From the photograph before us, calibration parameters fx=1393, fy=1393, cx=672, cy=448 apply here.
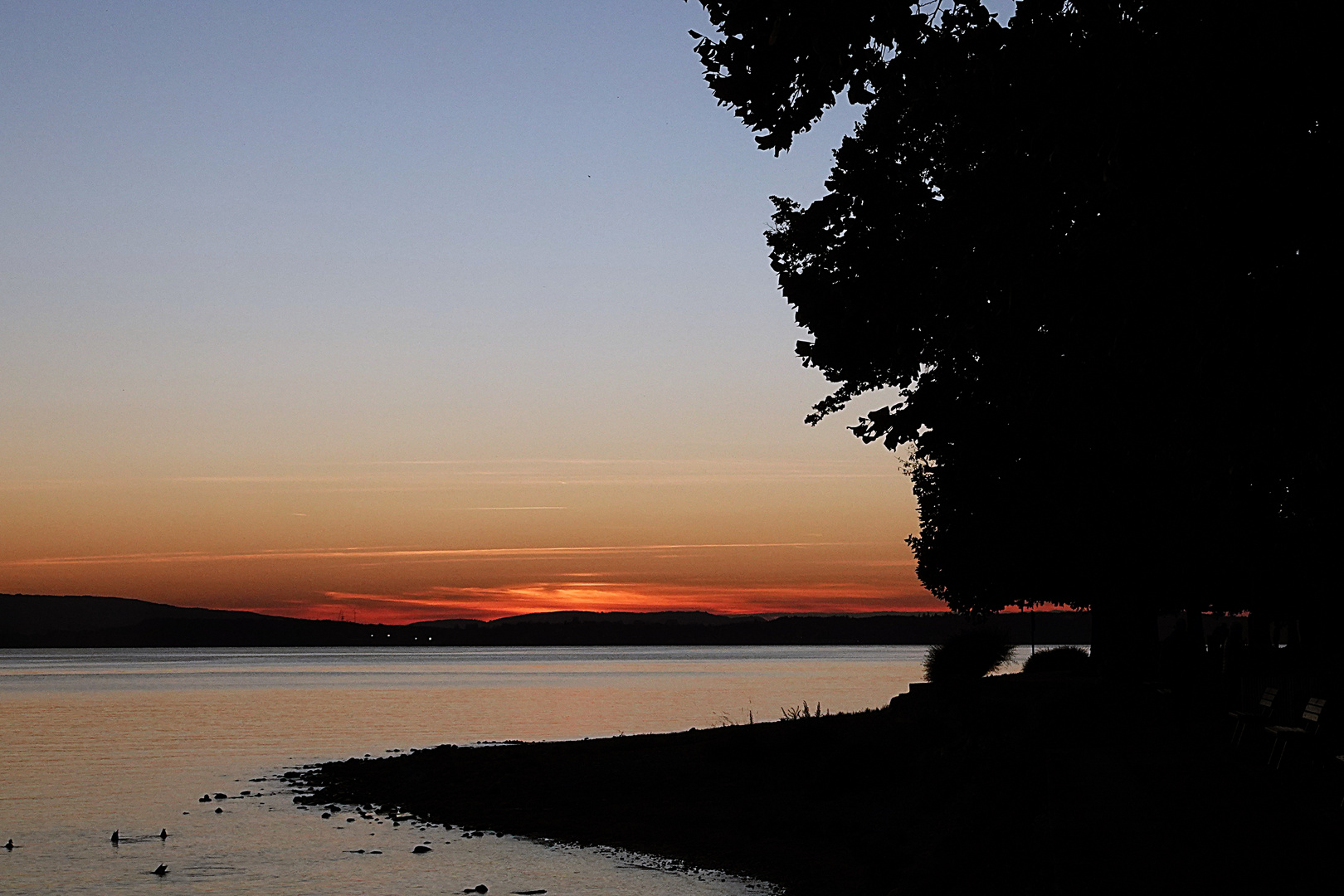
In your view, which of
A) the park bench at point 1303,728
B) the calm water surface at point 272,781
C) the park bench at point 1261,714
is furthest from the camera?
the calm water surface at point 272,781

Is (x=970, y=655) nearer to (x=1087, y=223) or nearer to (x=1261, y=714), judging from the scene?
(x=1261, y=714)

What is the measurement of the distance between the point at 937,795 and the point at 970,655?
2315 centimetres

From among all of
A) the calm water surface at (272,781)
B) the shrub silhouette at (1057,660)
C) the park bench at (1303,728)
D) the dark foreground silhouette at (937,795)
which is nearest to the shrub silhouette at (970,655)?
the shrub silhouette at (1057,660)

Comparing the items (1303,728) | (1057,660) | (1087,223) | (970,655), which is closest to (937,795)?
(1303,728)

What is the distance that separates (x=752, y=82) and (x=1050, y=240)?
384 centimetres

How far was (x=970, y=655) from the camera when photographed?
4591cm

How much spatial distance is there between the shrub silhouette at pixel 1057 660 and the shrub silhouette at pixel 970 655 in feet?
9.18

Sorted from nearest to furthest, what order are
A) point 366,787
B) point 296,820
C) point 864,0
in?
point 864,0
point 296,820
point 366,787

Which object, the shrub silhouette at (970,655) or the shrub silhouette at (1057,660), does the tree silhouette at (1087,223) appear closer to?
the shrub silhouette at (970,655)

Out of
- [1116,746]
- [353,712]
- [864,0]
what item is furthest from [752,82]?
[353,712]

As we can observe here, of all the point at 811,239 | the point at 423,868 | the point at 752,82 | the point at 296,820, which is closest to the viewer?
the point at 752,82

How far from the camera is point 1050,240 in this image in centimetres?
1430

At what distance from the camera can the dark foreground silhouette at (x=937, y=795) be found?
1185cm

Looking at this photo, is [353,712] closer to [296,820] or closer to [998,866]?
[296,820]
